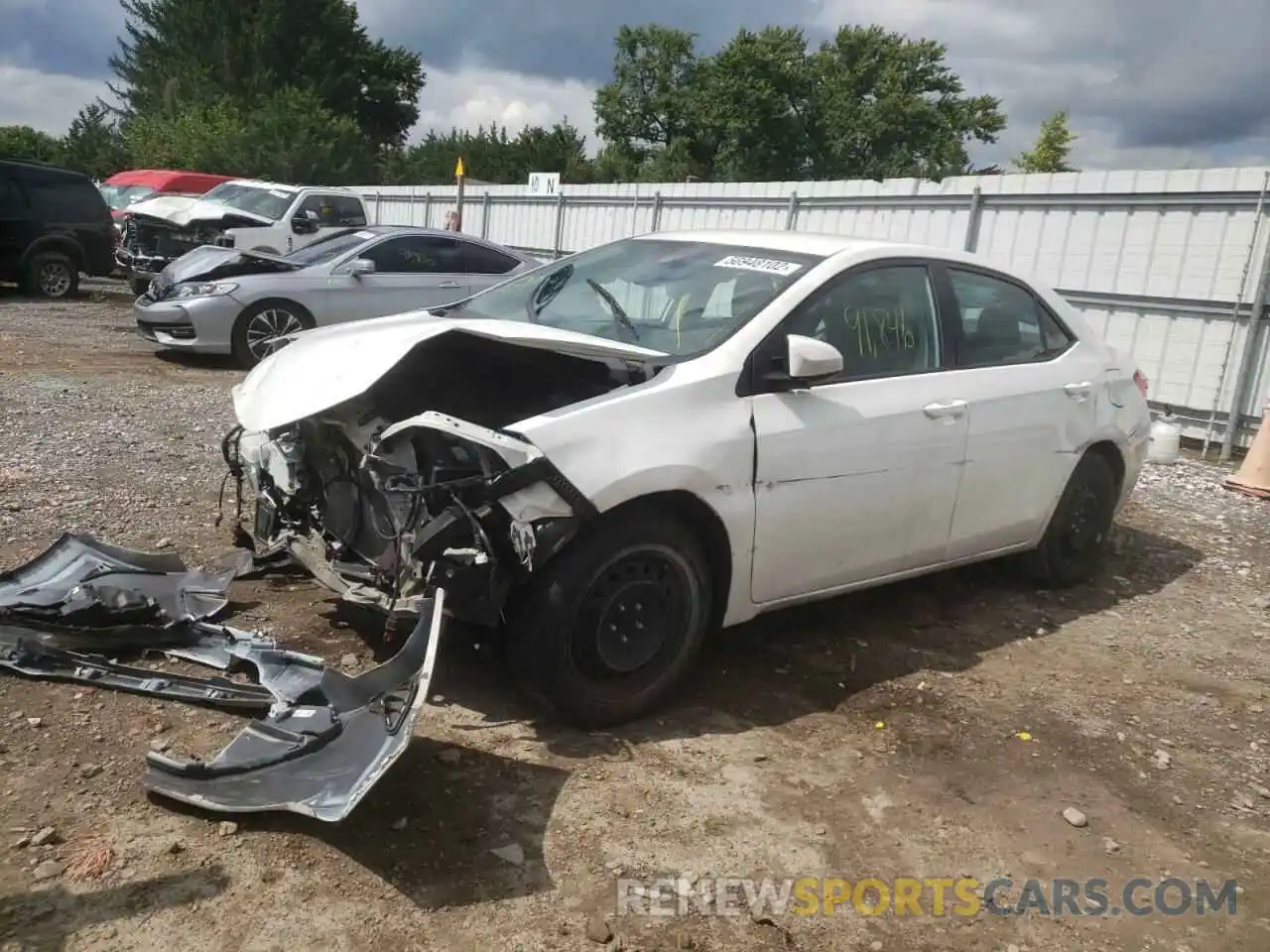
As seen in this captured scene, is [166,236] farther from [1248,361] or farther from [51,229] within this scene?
[1248,361]

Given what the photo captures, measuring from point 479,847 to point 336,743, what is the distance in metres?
0.52

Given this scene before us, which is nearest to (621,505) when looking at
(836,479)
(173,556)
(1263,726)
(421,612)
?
(421,612)

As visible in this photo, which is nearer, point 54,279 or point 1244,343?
point 1244,343

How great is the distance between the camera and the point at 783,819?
3232 mm

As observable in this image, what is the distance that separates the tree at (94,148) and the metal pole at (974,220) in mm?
43285

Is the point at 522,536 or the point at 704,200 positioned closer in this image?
the point at 522,536

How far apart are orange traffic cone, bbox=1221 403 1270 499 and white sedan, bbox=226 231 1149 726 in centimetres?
394

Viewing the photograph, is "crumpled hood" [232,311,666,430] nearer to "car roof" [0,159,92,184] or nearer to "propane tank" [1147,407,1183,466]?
"propane tank" [1147,407,1183,466]

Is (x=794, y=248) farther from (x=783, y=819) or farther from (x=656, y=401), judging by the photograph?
(x=783, y=819)

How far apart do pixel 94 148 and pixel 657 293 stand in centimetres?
5501

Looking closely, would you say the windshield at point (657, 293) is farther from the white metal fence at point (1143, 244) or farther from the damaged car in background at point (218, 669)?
the white metal fence at point (1143, 244)

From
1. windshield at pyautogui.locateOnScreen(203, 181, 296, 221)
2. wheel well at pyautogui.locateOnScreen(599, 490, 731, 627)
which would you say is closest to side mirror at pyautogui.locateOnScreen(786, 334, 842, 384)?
wheel well at pyautogui.locateOnScreen(599, 490, 731, 627)

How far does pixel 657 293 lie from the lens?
4.35 m

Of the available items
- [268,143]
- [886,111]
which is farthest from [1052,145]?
[268,143]
